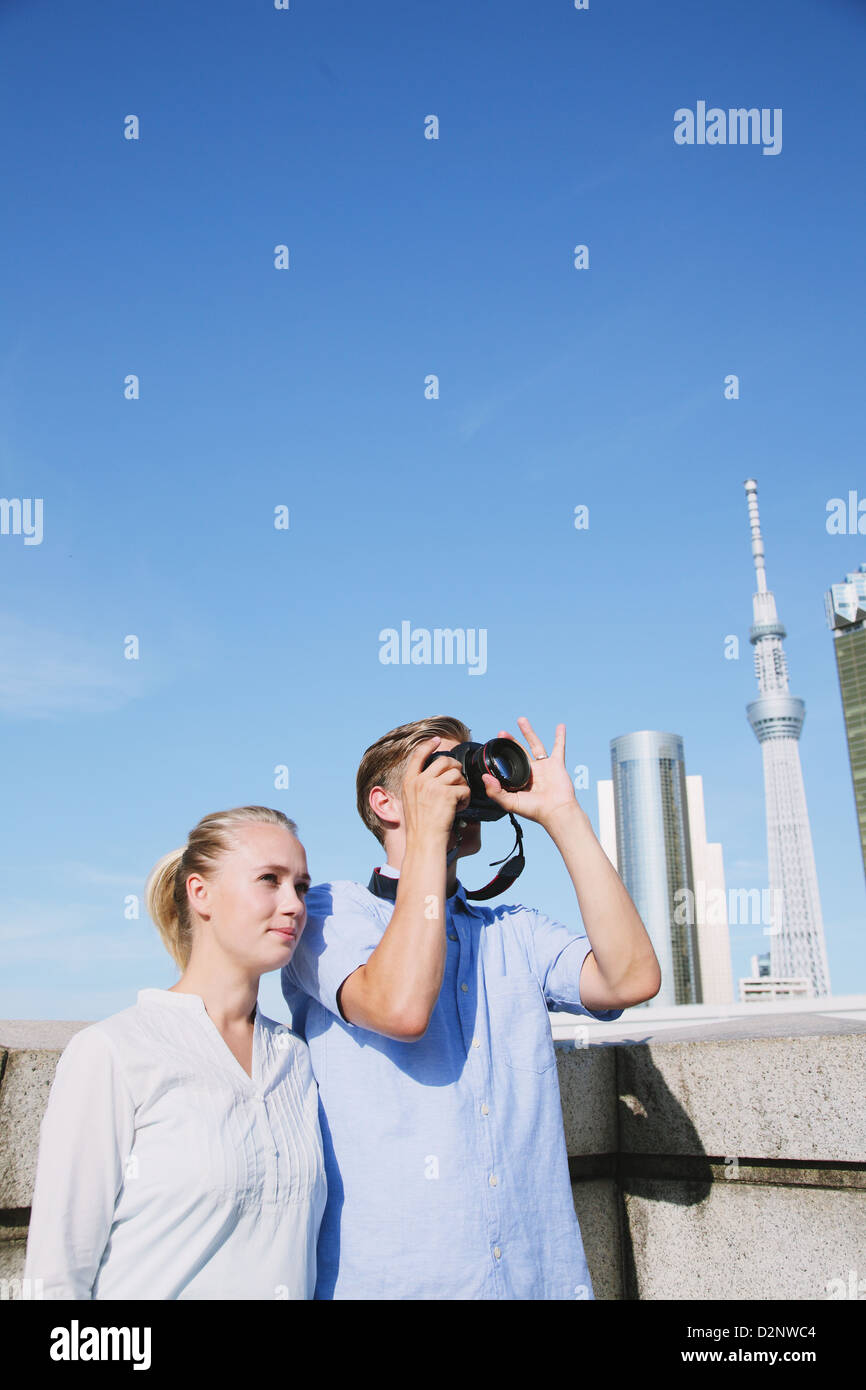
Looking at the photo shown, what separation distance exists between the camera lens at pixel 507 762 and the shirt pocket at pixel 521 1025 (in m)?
0.50

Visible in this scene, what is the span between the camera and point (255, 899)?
2.36 meters

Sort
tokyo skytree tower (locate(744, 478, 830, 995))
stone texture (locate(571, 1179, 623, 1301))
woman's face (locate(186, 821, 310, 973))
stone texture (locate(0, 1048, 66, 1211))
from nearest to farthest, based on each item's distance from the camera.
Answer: woman's face (locate(186, 821, 310, 973)), stone texture (locate(0, 1048, 66, 1211)), stone texture (locate(571, 1179, 623, 1301)), tokyo skytree tower (locate(744, 478, 830, 995))

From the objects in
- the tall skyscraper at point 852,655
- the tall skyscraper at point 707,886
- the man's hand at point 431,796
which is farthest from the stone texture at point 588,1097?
the tall skyscraper at point 707,886

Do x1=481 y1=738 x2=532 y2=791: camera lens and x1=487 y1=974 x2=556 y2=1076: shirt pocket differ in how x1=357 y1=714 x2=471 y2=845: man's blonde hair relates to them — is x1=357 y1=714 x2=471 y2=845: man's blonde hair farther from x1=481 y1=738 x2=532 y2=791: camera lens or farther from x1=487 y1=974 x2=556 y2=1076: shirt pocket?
x1=487 y1=974 x2=556 y2=1076: shirt pocket

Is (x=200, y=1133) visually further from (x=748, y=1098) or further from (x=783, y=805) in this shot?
(x=783, y=805)

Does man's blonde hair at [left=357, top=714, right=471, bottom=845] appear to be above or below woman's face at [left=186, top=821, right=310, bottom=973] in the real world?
above

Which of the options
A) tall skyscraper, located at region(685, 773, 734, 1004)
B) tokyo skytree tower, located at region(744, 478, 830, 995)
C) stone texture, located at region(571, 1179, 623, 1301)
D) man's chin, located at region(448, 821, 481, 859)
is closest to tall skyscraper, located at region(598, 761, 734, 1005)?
tall skyscraper, located at region(685, 773, 734, 1004)

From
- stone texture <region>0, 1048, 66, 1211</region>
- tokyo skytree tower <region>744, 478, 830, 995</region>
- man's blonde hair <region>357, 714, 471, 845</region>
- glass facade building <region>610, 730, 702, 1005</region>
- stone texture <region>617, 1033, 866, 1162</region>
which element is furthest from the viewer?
glass facade building <region>610, 730, 702, 1005</region>

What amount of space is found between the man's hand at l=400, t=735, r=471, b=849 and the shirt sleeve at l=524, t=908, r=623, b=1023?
1.50 ft

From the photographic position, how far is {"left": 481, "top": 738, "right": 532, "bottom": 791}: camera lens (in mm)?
2678

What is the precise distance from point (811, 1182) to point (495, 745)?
→ 1708 millimetres

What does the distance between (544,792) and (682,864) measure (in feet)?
548

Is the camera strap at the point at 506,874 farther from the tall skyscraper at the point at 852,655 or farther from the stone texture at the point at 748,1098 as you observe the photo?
the tall skyscraper at the point at 852,655

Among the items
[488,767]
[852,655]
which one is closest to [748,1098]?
[488,767]
